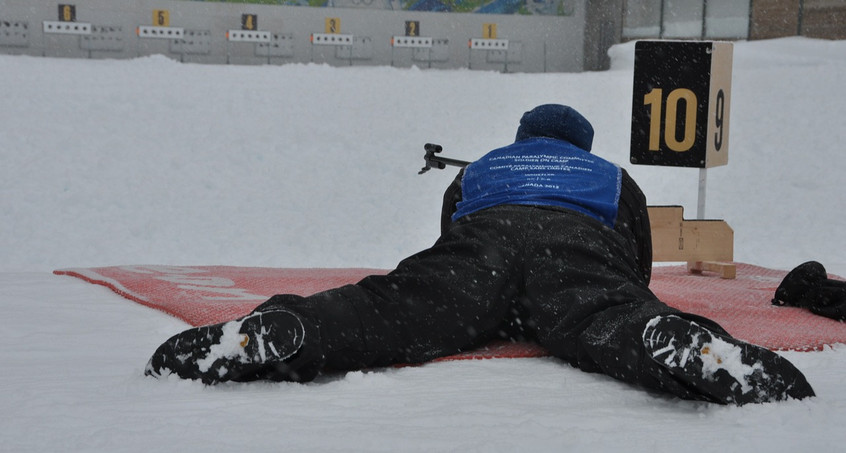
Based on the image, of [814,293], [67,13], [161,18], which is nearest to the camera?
[814,293]

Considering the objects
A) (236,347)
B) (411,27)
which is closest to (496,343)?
(236,347)

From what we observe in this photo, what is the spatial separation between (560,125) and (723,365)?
1171 mm

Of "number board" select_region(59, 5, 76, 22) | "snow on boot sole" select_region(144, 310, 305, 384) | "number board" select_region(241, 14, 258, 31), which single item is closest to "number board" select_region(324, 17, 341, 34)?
"number board" select_region(241, 14, 258, 31)

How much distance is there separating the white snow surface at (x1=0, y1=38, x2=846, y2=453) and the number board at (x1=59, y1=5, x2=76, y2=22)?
2.64 metres

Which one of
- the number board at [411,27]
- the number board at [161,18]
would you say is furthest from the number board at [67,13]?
the number board at [411,27]

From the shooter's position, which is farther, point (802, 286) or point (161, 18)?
point (161, 18)

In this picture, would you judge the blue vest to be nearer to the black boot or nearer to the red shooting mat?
the red shooting mat

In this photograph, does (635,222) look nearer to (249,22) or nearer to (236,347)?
(236,347)

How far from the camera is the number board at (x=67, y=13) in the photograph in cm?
1619

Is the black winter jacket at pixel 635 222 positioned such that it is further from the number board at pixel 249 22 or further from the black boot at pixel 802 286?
the number board at pixel 249 22

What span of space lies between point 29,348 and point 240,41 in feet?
49.3

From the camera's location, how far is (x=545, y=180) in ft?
9.21

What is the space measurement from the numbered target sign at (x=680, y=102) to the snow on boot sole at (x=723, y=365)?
2999 mm

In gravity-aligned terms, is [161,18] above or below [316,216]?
above
